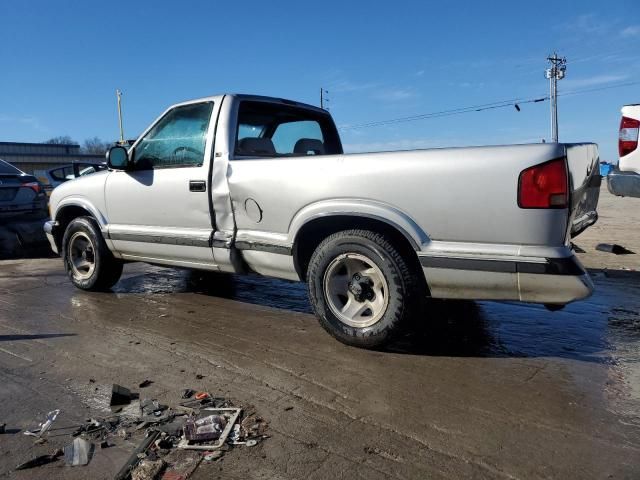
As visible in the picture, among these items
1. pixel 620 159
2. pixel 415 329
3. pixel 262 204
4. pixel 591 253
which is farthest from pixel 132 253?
pixel 591 253

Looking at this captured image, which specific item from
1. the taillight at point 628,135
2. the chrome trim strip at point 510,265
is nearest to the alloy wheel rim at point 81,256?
the chrome trim strip at point 510,265

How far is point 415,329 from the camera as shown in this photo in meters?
4.28

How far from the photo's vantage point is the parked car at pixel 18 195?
8.45 metres

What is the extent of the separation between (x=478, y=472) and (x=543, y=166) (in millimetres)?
1727

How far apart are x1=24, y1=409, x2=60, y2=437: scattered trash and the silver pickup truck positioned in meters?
1.83

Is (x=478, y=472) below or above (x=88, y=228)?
below

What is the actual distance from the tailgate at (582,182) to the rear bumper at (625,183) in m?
1.67

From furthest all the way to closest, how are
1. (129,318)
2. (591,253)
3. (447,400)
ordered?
(591,253)
(129,318)
(447,400)

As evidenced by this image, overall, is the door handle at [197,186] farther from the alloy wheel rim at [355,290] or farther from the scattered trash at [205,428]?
the scattered trash at [205,428]

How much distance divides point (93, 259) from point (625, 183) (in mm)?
5860

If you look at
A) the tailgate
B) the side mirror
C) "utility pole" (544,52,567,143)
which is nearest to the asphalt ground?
the tailgate

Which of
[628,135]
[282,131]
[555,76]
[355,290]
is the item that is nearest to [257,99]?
[282,131]

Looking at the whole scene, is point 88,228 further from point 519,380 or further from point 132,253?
point 519,380

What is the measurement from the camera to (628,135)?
5590 millimetres
